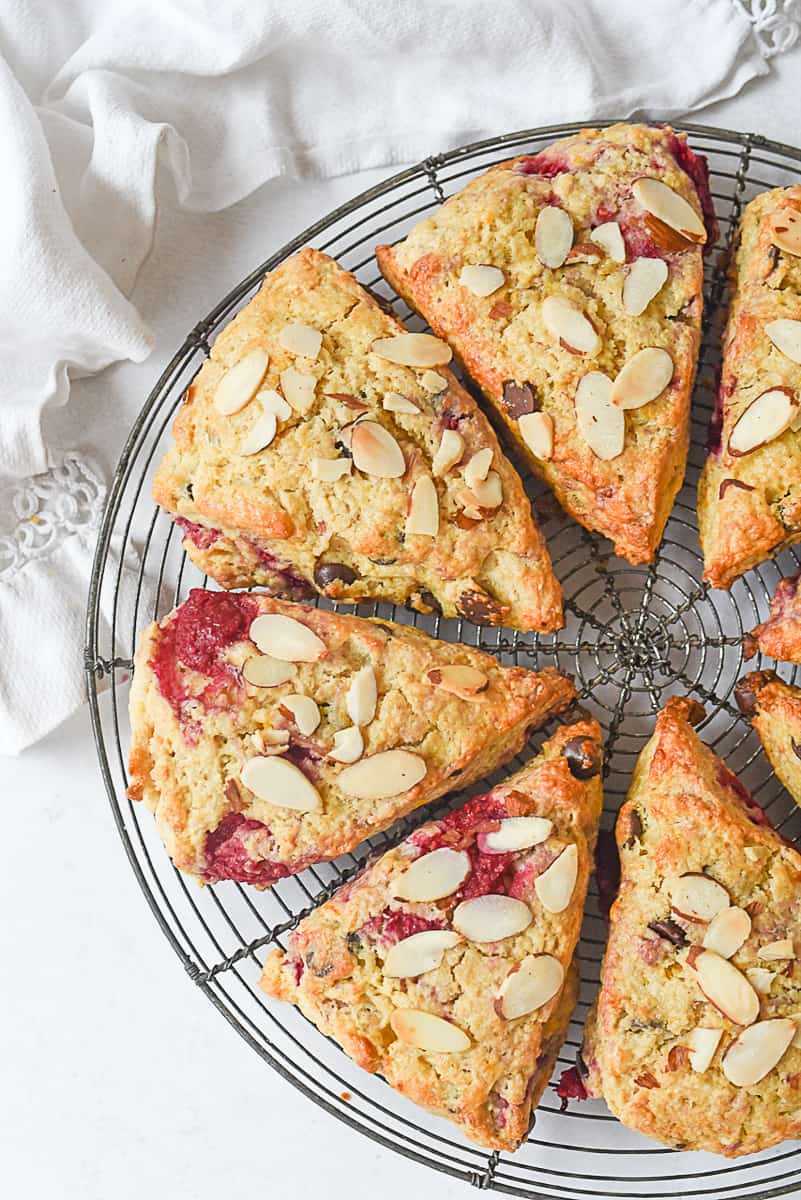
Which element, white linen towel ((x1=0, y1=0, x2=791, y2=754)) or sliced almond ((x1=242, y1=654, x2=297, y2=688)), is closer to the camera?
sliced almond ((x1=242, y1=654, x2=297, y2=688))

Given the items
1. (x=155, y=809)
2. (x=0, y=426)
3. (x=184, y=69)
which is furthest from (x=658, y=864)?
(x=184, y=69)

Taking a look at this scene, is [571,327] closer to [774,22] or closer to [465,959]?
[774,22]

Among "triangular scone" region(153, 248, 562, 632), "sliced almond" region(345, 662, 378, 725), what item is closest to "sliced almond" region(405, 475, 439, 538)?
"triangular scone" region(153, 248, 562, 632)

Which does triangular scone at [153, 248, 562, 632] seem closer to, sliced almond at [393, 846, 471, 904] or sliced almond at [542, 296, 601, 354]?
sliced almond at [542, 296, 601, 354]

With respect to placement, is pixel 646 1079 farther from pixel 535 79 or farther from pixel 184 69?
pixel 184 69

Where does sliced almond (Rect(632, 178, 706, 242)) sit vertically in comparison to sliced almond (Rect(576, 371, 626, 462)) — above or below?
above

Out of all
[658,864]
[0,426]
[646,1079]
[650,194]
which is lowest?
[646,1079]
